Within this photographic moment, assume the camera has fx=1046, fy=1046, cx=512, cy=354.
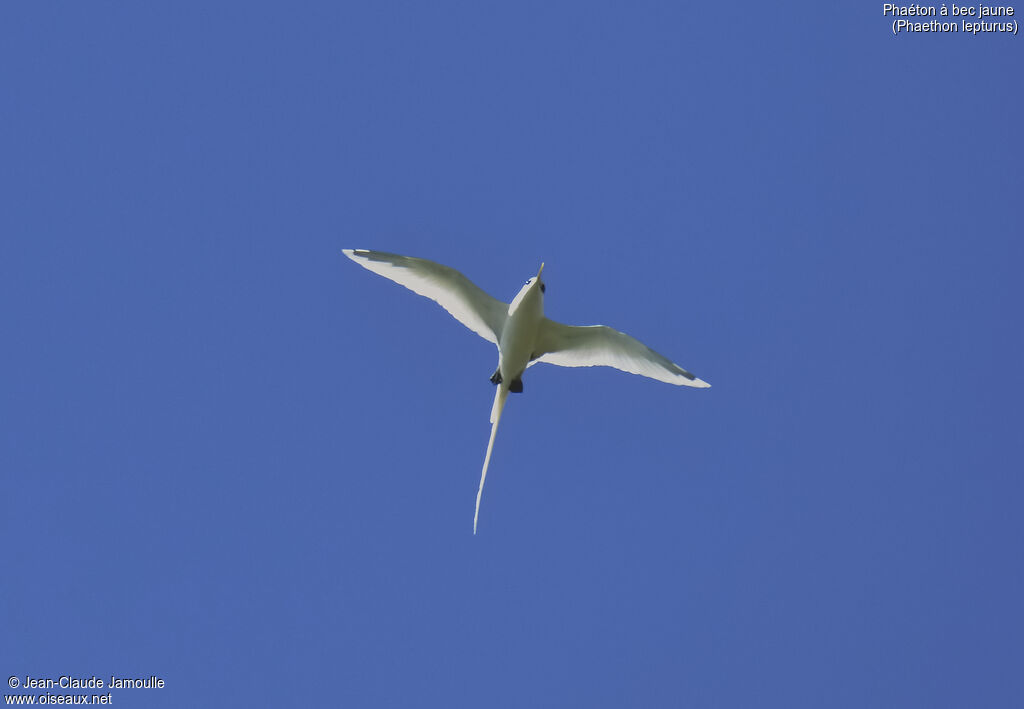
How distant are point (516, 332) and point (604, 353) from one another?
1.56 m

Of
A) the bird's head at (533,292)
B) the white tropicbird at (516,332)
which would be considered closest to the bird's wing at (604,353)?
the white tropicbird at (516,332)

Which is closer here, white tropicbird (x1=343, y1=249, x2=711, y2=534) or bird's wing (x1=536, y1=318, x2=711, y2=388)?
white tropicbird (x1=343, y1=249, x2=711, y2=534)

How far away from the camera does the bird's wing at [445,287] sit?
47.0 feet

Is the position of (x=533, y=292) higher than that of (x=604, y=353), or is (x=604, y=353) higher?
(x=533, y=292)

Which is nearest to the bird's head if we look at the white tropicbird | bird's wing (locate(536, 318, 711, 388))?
the white tropicbird

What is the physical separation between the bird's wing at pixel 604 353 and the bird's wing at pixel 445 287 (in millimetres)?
755

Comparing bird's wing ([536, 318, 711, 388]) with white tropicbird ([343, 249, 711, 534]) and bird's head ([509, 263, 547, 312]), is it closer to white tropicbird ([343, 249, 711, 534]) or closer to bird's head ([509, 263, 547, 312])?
white tropicbird ([343, 249, 711, 534])

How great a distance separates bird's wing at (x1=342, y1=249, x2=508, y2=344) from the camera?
1432 centimetres

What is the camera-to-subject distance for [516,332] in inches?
572

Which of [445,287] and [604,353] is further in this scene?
[604,353]

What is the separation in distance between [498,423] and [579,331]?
1817mm

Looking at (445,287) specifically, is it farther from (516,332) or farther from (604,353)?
(604,353)

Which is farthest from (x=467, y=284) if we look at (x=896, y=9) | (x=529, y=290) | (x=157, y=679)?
(x=896, y=9)

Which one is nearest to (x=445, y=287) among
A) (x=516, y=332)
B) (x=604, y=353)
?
(x=516, y=332)
